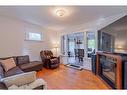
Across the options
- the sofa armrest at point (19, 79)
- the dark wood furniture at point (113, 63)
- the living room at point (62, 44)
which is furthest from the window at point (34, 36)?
the sofa armrest at point (19, 79)

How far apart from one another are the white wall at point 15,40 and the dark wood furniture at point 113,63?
3107 mm

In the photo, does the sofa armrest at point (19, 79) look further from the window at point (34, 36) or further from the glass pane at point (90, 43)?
the glass pane at point (90, 43)

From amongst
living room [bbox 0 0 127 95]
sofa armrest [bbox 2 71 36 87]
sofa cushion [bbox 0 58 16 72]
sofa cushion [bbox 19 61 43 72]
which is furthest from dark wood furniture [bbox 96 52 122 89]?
sofa cushion [bbox 0 58 16 72]

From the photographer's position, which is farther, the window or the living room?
the window

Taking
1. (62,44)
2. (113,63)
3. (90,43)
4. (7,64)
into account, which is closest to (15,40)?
(7,64)

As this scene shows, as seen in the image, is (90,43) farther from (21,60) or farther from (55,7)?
(21,60)

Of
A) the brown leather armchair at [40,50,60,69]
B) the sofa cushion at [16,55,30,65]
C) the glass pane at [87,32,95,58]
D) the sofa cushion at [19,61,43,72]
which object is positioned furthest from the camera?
the brown leather armchair at [40,50,60,69]

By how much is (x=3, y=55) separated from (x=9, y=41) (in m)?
0.59

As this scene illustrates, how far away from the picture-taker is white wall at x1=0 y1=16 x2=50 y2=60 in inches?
162

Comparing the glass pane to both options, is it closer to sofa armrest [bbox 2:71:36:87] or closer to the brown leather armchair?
the brown leather armchair

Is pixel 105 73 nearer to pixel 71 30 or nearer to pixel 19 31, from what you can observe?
pixel 71 30
